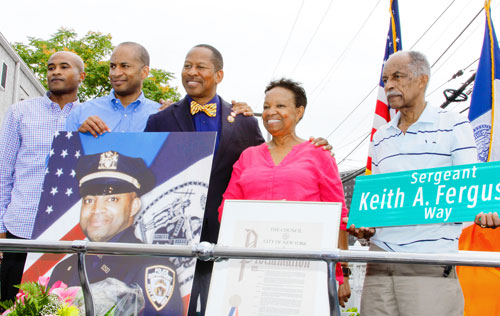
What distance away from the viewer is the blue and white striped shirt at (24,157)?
344cm

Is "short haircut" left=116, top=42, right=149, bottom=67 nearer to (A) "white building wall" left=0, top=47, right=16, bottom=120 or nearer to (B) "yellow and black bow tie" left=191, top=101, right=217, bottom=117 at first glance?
(B) "yellow and black bow tie" left=191, top=101, right=217, bottom=117

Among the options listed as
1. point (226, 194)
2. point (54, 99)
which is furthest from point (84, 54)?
point (226, 194)

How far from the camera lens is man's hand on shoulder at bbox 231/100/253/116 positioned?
3.31 meters

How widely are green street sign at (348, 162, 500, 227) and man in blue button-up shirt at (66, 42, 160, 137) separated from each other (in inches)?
70.4

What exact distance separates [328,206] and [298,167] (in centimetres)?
71

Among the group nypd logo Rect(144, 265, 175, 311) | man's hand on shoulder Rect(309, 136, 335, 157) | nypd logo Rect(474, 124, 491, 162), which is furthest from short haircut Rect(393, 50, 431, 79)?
nypd logo Rect(474, 124, 491, 162)

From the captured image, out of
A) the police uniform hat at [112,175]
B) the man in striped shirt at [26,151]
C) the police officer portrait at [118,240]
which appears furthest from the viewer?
the man in striped shirt at [26,151]

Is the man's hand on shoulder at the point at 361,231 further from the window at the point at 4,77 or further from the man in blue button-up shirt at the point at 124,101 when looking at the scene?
the window at the point at 4,77

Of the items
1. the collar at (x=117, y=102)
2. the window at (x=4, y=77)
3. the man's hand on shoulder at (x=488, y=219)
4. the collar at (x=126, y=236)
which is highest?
the window at (x=4, y=77)

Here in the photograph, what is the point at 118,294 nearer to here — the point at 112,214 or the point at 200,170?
the point at 112,214

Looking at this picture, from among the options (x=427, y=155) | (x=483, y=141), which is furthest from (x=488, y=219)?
(x=483, y=141)

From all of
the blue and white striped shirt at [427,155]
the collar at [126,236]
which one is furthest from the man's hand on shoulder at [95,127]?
the blue and white striped shirt at [427,155]

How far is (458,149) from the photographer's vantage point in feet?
8.40

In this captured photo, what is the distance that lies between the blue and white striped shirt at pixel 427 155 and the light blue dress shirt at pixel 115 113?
5.27ft
